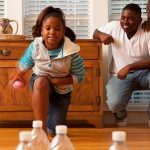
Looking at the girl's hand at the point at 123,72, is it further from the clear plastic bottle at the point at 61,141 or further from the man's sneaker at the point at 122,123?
the clear plastic bottle at the point at 61,141

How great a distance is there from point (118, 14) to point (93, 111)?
0.97 meters

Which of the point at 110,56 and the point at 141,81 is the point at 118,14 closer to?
the point at 110,56

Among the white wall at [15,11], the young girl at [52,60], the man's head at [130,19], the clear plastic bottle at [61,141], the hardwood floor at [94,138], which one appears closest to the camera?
the clear plastic bottle at [61,141]

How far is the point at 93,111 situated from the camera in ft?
10.0

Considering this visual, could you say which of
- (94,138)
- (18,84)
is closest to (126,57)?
(94,138)

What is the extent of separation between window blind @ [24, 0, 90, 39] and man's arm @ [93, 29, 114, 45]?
359 millimetres

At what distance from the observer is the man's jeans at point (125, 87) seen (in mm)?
3064

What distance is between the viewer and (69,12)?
3537 mm

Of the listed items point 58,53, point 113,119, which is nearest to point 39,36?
point 58,53

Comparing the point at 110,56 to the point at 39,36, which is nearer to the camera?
the point at 39,36

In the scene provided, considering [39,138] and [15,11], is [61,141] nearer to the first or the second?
[39,138]

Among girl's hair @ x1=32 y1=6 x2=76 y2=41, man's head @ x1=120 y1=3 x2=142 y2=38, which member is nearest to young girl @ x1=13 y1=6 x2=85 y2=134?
girl's hair @ x1=32 y1=6 x2=76 y2=41

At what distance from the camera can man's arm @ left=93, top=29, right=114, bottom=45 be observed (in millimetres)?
3043

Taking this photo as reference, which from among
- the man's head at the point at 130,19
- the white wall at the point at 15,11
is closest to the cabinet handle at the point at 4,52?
the white wall at the point at 15,11
